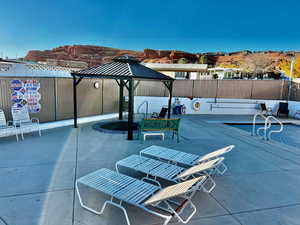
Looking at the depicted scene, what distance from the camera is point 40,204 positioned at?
2699 millimetres

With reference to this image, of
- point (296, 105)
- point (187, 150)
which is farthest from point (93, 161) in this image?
point (296, 105)

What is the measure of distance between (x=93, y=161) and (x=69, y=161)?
50cm

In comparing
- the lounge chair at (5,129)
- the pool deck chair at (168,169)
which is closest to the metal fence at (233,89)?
the lounge chair at (5,129)

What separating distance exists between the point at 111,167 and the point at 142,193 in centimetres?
156

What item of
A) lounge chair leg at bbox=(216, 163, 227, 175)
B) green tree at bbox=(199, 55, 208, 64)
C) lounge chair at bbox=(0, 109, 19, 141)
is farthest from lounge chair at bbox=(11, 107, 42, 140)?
green tree at bbox=(199, 55, 208, 64)

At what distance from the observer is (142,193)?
2564 mm

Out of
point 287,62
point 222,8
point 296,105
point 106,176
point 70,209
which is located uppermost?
point 222,8

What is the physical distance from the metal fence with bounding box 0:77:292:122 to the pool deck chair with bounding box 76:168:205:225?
5.29 metres

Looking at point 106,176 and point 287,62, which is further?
point 287,62

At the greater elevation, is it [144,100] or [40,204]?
[144,100]

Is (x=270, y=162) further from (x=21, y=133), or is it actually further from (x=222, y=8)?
(x=222, y=8)

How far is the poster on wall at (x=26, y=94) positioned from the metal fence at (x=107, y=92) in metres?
0.13

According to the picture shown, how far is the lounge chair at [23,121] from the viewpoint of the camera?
A: 5.97 m

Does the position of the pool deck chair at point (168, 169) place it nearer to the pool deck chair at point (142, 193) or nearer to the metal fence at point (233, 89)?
the pool deck chair at point (142, 193)
